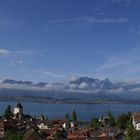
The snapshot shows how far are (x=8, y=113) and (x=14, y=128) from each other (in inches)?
1188

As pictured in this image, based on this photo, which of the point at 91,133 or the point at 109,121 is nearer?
the point at 91,133

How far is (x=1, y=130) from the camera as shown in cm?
7475

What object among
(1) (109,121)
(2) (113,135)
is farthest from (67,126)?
(2) (113,135)

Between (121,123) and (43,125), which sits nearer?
(121,123)

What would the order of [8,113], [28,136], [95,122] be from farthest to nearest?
[8,113], [95,122], [28,136]

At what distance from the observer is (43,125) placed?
96.1 m

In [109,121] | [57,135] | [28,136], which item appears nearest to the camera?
[28,136]

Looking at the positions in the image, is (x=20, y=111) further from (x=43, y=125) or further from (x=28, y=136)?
(x=28, y=136)

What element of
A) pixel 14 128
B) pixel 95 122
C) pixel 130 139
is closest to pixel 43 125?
pixel 95 122

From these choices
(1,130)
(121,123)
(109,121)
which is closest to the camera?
(1,130)

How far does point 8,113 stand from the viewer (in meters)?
106

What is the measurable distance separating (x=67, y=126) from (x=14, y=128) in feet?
71.4

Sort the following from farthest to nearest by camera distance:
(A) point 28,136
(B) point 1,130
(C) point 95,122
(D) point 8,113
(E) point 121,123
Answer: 1. (D) point 8,113
2. (C) point 95,122
3. (E) point 121,123
4. (B) point 1,130
5. (A) point 28,136

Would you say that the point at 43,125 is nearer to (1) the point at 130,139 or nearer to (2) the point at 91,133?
(2) the point at 91,133
